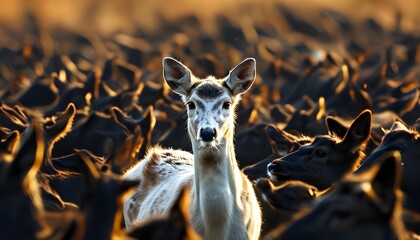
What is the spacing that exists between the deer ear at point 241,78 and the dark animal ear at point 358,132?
2.98 ft

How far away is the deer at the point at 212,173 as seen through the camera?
8.69 metres

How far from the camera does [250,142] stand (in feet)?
48.1

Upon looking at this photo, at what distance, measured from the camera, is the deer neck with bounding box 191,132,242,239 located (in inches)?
340

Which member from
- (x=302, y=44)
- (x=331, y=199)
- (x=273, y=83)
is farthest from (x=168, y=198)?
(x=302, y=44)

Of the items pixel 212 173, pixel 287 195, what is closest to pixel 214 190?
pixel 212 173

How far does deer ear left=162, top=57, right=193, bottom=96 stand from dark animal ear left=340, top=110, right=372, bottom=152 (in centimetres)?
135

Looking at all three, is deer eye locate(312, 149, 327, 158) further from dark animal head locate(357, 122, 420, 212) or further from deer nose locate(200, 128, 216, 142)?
deer nose locate(200, 128, 216, 142)

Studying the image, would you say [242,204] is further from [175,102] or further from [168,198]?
[175,102]

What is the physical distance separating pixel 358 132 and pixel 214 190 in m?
1.48

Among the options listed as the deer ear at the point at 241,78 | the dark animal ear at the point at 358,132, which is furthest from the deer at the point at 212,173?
the dark animal ear at the point at 358,132

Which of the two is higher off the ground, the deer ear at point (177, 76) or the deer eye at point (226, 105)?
the deer ear at point (177, 76)

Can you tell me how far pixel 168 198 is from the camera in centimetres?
919

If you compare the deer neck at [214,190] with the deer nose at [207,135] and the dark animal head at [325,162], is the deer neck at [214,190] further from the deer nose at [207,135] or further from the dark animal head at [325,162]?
the dark animal head at [325,162]

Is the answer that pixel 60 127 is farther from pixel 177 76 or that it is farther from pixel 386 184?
pixel 386 184
